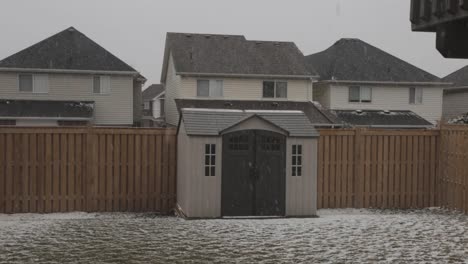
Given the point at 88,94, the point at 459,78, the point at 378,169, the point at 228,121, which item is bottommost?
the point at 378,169

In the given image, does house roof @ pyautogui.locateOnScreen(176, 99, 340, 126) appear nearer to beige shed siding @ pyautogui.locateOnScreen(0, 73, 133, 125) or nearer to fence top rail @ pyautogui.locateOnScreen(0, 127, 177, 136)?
beige shed siding @ pyautogui.locateOnScreen(0, 73, 133, 125)

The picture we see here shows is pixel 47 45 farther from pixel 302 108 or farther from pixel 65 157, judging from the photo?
pixel 65 157

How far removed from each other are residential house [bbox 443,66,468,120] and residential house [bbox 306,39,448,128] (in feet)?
13.8

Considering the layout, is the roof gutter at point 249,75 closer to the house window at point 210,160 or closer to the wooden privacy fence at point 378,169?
the wooden privacy fence at point 378,169

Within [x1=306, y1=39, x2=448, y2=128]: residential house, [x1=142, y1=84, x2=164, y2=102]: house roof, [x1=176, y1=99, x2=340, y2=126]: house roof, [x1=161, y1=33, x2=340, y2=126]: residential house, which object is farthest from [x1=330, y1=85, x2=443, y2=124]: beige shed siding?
[x1=142, y1=84, x2=164, y2=102]: house roof

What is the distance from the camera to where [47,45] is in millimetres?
32969

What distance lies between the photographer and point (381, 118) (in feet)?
109

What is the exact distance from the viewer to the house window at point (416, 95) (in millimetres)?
36062

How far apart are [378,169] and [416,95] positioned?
22.8m

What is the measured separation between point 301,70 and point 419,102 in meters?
8.97

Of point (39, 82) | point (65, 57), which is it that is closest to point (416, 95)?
point (65, 57)

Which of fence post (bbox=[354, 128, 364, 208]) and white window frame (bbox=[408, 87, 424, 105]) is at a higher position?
white window frame (bbox=[408, 87, 424, 105])

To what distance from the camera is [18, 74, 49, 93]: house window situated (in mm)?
30875

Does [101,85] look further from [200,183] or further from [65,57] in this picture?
[200,183]
